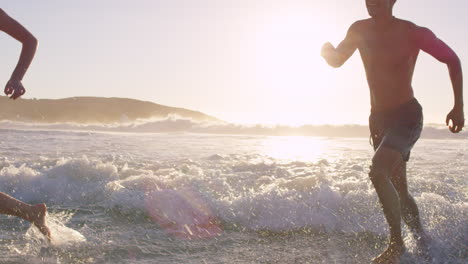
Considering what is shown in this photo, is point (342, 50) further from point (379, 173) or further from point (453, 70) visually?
point (379, 173)

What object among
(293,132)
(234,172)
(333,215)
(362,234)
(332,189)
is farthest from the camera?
(293,132)

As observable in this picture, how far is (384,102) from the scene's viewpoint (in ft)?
11.8

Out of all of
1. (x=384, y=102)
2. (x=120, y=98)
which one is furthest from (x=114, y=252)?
(x=120, y=98)

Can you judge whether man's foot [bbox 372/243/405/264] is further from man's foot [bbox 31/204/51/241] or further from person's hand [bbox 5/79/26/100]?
person's hand [bbox 5/79/26/100]

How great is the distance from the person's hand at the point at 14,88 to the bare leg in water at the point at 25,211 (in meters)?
0.81

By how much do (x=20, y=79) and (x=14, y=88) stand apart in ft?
0.36

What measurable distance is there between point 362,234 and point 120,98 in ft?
189

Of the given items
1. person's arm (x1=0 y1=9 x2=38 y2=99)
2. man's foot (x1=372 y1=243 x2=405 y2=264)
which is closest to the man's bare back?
man's foot (x1=372 y1=243 x2=405 y2=264)

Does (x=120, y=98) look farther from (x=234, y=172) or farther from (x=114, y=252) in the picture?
(x=114, y=252)

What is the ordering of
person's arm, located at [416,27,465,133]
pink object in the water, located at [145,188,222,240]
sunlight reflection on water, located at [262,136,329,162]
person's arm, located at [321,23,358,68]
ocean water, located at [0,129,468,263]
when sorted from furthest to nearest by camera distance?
sunlight reflection on water, located at [262,136,329,162] → pink object in the water, located at [145,188,222,240] → person's arm, located at [321,23,358,68] → ocean water, located at [0,129,468,263] → person's arm, located at [416,27,465,133]

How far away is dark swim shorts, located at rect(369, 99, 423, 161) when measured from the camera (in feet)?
11.1

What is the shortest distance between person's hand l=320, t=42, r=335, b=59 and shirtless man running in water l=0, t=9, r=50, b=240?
7.13 feet

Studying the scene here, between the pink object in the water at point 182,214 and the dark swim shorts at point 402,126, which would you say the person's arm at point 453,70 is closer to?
the dark swim shorts at point 402,126

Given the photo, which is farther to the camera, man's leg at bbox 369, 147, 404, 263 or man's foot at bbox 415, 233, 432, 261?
man's foot at bbox 415, 233, 432, 261
